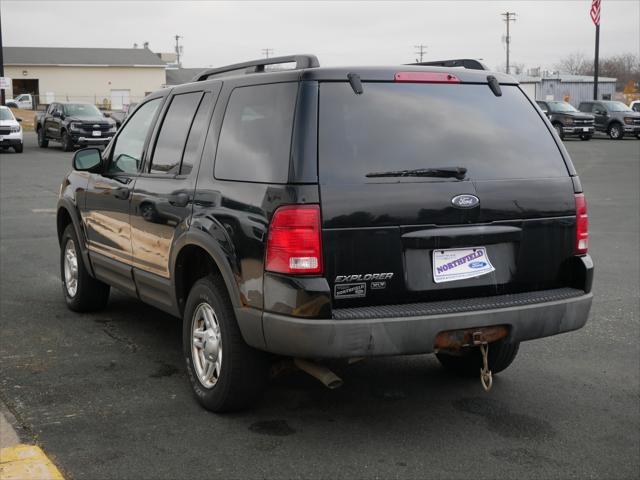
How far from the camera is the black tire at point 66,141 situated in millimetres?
30234

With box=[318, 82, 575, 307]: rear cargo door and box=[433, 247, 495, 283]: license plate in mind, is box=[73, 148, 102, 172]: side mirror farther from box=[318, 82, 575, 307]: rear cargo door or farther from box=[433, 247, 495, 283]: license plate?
box=[433, 247, 495, 283]: license plate

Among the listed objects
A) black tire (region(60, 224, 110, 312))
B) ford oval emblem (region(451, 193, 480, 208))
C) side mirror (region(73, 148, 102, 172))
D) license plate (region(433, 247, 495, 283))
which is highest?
side mirror (region(73, 148, 102, 172))

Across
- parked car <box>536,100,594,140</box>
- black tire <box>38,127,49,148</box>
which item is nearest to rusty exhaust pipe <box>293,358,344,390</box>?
black tire <box>38,127,49,148</box>

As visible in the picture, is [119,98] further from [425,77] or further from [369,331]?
[369,331]

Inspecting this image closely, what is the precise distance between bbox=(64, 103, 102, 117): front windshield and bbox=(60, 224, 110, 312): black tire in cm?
2525

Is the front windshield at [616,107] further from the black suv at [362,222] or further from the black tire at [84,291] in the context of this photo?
the black suv at [362,222]

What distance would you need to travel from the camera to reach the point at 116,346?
6273 millimetres

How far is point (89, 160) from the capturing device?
657cm

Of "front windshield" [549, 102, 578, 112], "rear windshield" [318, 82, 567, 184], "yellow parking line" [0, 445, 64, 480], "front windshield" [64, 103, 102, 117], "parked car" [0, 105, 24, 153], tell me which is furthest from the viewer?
"front windshield" [549, 102, 578, 112]

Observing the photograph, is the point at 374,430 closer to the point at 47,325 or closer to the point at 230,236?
the point at 230,236

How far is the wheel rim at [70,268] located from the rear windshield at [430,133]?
3.59 m

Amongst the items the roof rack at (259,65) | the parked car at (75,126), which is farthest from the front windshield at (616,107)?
the roof rack at (259,65)

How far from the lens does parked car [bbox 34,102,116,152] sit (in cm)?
3038

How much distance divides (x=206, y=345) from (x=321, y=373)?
0.74 meters
